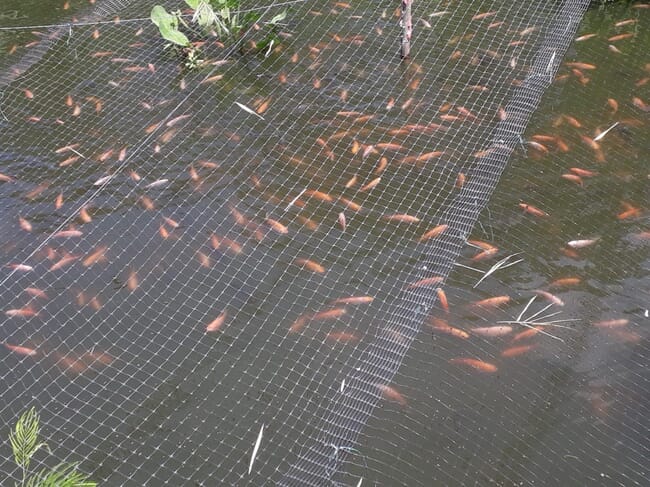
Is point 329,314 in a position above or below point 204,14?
below

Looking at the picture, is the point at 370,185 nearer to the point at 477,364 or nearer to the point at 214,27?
the point at 477,364

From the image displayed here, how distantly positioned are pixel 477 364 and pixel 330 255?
117 cm

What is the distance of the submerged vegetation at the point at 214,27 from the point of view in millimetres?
5801

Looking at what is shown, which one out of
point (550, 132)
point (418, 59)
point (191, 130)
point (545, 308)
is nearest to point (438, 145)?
point (550, 132)

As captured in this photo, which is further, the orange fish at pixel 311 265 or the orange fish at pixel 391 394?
the orange fish at pixel 311 265

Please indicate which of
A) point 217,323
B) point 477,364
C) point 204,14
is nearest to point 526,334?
point 477,364

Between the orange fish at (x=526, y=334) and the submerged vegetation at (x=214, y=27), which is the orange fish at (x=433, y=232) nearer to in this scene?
the orange fish at (x=526, y=334)

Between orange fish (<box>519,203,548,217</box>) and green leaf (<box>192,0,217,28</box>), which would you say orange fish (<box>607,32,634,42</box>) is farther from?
green leaf (<box>192,0,217,28</box>)

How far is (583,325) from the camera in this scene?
3.69m

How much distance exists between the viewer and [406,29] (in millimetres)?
5539

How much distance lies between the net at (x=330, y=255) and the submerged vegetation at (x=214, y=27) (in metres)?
0.12

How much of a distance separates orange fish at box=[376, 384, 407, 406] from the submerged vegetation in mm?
3623

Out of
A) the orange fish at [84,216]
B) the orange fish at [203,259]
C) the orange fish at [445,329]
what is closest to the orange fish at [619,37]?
the orange fish at [445,329]

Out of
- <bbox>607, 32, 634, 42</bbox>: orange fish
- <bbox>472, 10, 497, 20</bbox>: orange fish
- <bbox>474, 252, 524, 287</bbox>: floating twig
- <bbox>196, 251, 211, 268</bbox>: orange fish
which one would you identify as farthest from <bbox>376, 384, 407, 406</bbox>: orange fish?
<bbox>607, 32, 634, 42</bbox>: orange fish
